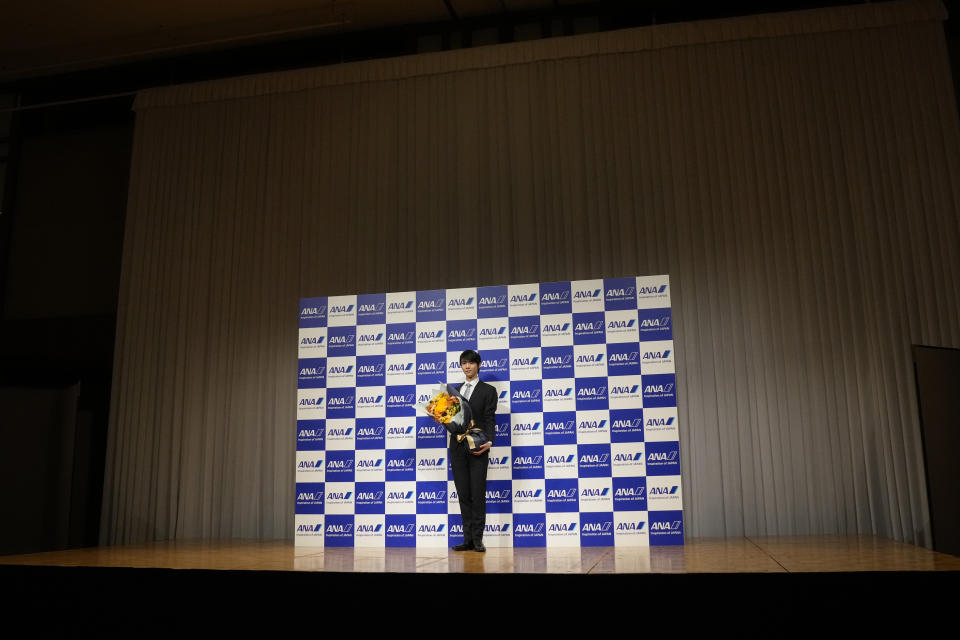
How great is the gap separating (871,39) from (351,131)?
551 cm

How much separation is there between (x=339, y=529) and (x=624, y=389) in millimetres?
2549

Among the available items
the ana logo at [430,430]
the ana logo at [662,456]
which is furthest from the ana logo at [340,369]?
the ana logo at [662,456]

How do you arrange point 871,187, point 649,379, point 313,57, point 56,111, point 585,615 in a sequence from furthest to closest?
point 56,111 < point 313,57 < point 871,187 < point 649,379 < point 585,615

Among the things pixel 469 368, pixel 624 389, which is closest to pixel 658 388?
pixel 624 389

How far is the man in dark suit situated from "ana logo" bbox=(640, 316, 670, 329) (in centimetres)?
131

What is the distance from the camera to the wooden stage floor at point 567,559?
13.7 ft

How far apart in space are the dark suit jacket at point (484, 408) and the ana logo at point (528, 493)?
51 centimetres

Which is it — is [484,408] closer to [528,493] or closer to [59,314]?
[528,493]

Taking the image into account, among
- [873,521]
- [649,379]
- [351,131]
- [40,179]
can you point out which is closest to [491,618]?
[649,379]

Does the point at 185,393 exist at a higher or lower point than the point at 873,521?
higher

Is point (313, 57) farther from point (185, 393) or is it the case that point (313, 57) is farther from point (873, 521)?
point (873, 521)

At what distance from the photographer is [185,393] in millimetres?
8383

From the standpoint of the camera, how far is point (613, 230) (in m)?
7.75

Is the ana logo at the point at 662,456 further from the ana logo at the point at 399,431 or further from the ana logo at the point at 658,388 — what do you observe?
the ana logo at the point at 399,431
